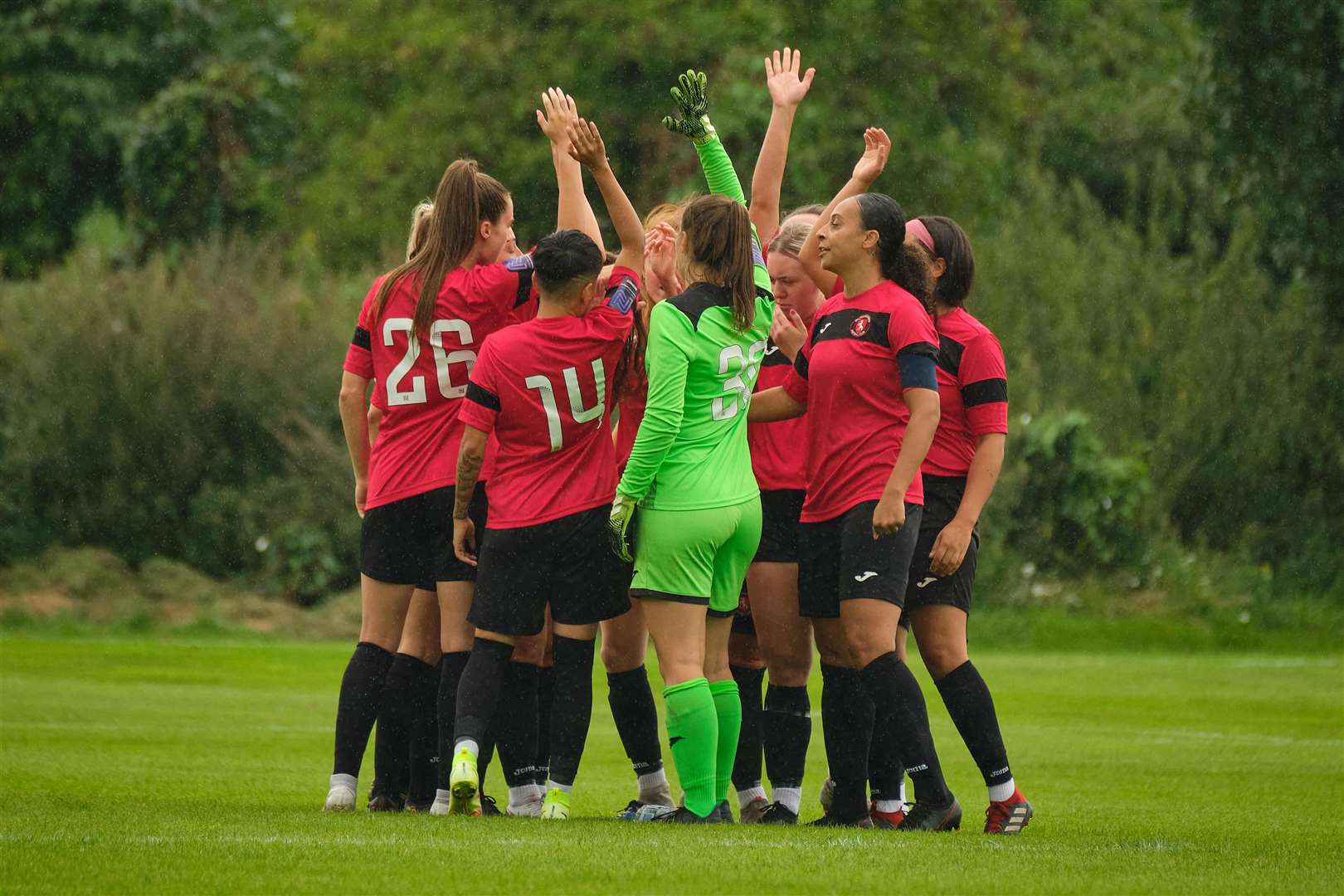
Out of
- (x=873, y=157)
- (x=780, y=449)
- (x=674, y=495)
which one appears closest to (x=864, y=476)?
(x=674, y=495)

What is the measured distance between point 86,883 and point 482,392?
2.19 m

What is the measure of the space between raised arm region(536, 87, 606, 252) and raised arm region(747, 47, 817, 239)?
2.02 ft

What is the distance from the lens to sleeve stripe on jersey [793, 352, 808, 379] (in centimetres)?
683

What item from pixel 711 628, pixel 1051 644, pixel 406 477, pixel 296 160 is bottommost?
pixel 1051 644

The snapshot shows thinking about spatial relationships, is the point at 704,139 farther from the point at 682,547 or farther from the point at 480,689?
the point at 480,689

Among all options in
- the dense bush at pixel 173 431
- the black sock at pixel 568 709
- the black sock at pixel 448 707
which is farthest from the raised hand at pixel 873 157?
the dense bush at pixel 173 431

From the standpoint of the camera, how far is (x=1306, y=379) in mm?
24359

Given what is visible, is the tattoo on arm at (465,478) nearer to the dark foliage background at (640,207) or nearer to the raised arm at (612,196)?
the raised arm at (612,196)

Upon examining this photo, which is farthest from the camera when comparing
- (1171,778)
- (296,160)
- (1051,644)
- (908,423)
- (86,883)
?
(296,160)

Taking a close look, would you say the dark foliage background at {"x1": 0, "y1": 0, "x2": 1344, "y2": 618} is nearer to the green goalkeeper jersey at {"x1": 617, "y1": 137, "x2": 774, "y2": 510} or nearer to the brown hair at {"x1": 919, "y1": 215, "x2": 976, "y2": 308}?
the brown hair at {"x1": 919, "y1": 215, "x2": 976, "y2": 308}

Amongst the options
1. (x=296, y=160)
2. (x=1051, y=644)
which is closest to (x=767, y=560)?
(x=1051, y=644)

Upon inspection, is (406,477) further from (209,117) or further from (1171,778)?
(209,117)

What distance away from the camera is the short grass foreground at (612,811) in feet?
17.3

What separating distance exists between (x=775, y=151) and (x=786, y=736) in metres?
2.16
